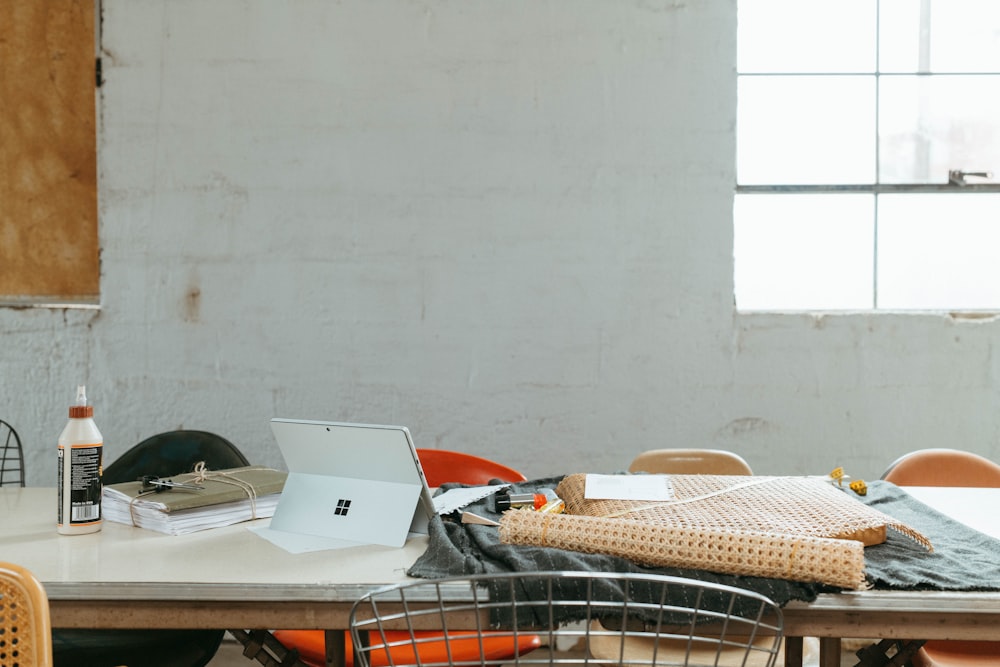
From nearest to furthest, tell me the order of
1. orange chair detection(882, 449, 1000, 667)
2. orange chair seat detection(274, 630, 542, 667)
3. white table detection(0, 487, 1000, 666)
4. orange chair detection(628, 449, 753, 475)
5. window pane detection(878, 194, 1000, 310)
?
white table detection(0, 487, 1000, 666), orange chair seat detection(274, 630, 542, 667), orange chair detection(882, 449, 1000, 667), orange chair detection(628, 449, 753, 475), window pane detection(878, 194, 1000, 310)

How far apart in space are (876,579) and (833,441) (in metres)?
1.92

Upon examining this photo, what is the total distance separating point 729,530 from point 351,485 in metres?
0.68

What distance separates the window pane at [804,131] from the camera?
126 inches

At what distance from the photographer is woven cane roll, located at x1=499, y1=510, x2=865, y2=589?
1.22 meters

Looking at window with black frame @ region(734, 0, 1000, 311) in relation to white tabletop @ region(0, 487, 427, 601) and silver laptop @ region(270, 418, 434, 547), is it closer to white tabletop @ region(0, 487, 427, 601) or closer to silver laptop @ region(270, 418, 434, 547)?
silver laptop @ region(270, 418, 434, 547)

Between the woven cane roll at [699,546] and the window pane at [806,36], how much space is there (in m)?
2.34

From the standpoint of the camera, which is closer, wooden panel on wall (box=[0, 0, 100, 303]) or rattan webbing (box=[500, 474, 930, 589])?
rattan webbing (box=[500, 474, 930, 589])

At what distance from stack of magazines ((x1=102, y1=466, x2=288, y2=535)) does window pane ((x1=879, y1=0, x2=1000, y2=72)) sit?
2.71m

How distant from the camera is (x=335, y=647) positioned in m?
1.37

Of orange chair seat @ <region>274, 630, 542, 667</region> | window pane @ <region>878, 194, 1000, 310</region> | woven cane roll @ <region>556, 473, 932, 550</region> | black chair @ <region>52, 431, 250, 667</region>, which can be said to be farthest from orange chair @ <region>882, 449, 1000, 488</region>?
black chair @ <region>52, 431, 250, 667</region>

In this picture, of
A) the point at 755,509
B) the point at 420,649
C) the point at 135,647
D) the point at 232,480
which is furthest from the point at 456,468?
the point at 755,509

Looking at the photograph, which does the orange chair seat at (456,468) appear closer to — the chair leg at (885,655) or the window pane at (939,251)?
the chair leg at (885,655)

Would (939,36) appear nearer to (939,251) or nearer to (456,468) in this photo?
(939,251)

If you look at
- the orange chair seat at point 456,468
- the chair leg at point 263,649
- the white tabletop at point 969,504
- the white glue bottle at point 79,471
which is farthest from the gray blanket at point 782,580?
the orange chair seat at point 456,468
